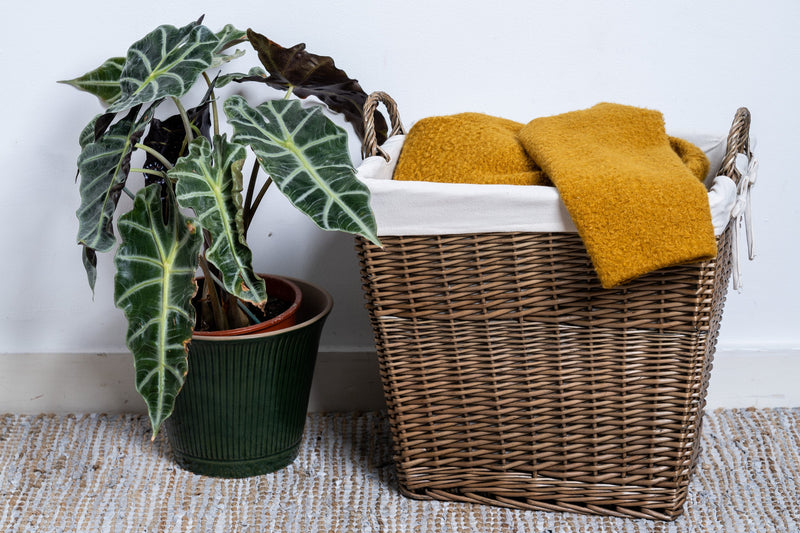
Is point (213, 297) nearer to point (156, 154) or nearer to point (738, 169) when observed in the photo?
point (156, 154)

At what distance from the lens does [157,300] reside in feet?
3.22

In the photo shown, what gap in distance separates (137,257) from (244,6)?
1.73ft

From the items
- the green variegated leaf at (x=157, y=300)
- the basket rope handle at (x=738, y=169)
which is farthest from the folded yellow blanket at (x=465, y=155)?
the green variegated leaf at (x=157, y=300)

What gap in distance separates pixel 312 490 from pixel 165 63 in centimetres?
70

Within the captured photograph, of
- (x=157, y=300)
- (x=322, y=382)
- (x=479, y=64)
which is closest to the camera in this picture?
(x=157, y=300)

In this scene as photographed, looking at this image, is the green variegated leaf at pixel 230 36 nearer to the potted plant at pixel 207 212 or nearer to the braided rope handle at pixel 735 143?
the potted plant at pixel 207 212

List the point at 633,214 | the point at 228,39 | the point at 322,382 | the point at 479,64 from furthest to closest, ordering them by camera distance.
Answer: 1. the point at 322,382
2. the point at 479,64
3. the point at 228,39
4. the point at 633,214

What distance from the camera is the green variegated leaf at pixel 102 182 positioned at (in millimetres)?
977

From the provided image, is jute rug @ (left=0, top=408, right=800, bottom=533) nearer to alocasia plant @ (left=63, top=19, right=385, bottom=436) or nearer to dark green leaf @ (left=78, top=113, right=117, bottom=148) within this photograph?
alocasia plant @ (left=63, top=19, right=385, bottom=436)

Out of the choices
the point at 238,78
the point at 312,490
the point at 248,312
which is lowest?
the point at 312,490

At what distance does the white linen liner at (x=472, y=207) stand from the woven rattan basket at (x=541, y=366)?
19 millimetres

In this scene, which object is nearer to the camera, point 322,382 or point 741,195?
point 741,195

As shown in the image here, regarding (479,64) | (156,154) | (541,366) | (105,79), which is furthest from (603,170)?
(105,79)

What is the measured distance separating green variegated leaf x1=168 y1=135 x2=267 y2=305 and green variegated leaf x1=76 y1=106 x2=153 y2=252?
0.10 metres
